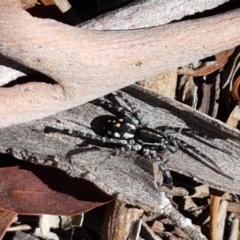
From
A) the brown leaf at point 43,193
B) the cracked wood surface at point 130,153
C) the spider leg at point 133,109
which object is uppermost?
the spider leg at point 133,109

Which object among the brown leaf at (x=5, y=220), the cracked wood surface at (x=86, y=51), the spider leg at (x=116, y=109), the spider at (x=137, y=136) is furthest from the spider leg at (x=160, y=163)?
the brown leaf at (x=5, y=220)

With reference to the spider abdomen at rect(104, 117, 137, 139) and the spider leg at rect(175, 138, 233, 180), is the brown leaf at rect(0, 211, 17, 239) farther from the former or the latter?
the spider leg at rect(175, 138, 233, 180)

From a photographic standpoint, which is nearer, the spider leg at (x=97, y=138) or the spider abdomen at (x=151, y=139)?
the spider leg at (x=97, y=138)

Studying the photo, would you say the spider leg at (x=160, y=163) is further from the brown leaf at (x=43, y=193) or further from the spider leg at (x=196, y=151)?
the brown leaf at (x=43, y=193)

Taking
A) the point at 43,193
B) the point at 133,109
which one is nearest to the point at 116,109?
the point at 133,109

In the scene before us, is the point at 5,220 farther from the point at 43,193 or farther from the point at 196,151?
the point at 196,151

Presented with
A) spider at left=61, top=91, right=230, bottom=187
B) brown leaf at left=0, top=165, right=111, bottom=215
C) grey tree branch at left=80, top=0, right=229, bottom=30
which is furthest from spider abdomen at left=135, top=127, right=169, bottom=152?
grey tree branch at left=80, top=0, right=229, bottom=30

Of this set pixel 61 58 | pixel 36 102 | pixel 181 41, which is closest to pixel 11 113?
pixel 36 102

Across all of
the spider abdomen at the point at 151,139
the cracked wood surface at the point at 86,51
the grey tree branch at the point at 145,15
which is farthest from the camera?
the spider abdomen at the point at 151,139
